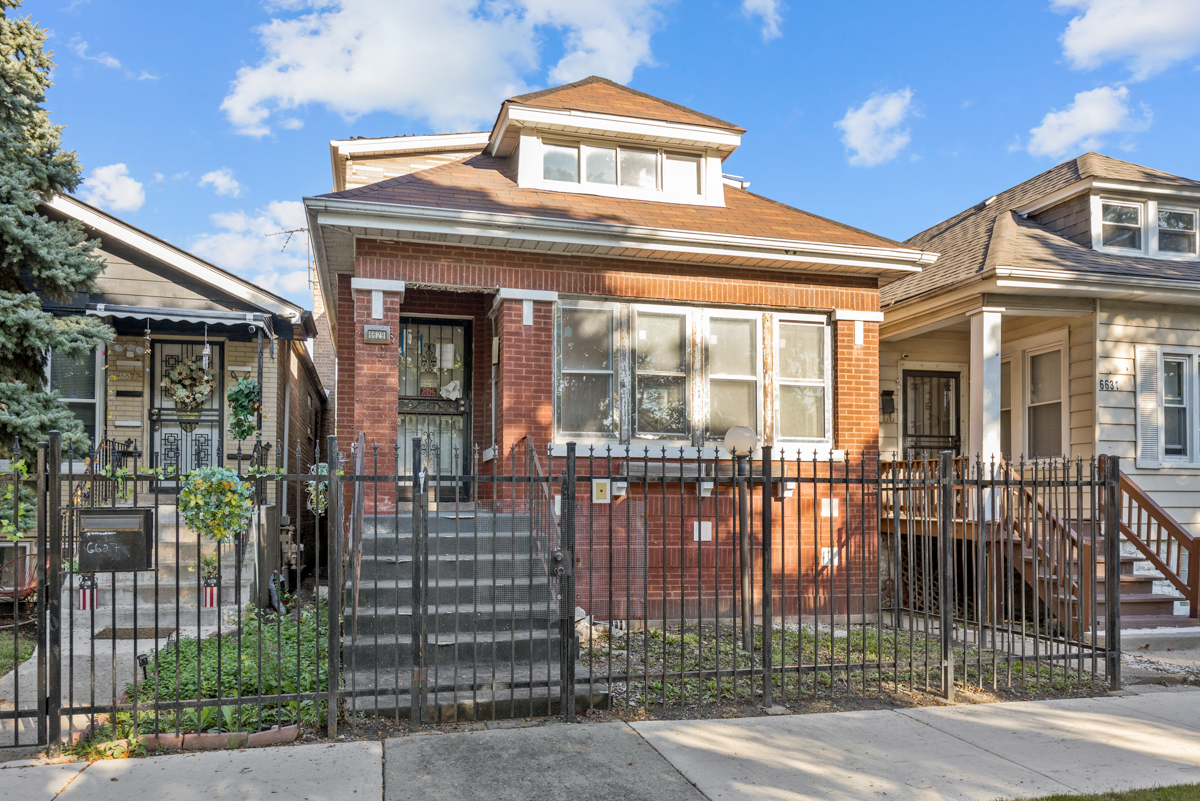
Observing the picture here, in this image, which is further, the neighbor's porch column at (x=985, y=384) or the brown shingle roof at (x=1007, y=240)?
the brown shingle roof at (x=1007, y=240)

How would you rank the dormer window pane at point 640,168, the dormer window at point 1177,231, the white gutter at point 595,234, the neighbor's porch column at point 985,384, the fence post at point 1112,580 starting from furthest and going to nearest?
the dormer window at point 1177,231 < the dormer window pane at point 640,168 < the neighbor's porch column at point 985,384 < the white gutter at point 595,234 < the fence post at point 1112,580

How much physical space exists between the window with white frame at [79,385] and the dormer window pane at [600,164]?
7.30 meters

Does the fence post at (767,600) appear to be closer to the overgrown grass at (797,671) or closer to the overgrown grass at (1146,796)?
the overgrown grass at (797,671)

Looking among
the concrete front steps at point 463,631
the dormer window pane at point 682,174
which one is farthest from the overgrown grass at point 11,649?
the dormer window pane at point 682,174

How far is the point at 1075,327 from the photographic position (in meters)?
12.0

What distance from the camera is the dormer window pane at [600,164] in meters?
11.0

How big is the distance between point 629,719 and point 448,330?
6.67 meters

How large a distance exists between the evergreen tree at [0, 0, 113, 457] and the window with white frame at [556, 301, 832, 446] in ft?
18.0

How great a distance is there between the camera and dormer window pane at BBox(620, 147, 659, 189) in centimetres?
1115

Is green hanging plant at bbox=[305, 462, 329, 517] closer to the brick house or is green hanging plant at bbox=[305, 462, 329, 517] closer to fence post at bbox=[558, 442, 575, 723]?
the brick house

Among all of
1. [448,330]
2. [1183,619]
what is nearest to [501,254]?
[448,330]

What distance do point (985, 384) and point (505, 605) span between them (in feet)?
23.4

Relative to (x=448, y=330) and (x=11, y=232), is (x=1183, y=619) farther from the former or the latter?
(x=11, y=232)

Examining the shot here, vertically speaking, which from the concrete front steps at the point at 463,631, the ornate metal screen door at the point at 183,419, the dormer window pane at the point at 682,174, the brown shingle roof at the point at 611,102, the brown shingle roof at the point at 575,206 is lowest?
the concrete front steps at the point at 463,631
